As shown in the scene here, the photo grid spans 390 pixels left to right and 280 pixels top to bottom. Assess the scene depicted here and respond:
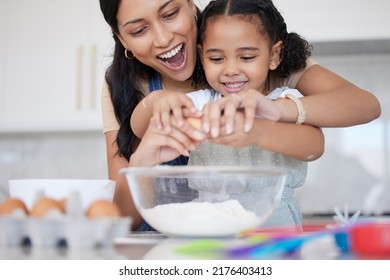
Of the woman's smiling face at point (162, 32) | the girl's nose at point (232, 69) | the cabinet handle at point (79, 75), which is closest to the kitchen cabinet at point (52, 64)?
the cabinet handle at point (79, 75)

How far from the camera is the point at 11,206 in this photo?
56cm

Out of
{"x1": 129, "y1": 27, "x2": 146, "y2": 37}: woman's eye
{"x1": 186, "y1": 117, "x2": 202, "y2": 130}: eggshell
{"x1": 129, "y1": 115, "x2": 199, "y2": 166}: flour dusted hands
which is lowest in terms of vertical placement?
{"x1": 129, "y1": 115, "x2": 199, "y2": 166}: flour dusted hands

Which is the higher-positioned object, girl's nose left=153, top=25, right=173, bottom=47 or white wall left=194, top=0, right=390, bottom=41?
white wall left=194, top=0, right=390, bottom=41

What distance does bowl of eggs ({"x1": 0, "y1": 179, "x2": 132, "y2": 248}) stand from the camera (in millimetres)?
518

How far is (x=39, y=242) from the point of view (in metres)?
0.53

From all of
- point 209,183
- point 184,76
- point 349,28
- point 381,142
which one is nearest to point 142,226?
point 184,76

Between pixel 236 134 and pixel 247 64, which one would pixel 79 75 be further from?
pixel 236 134

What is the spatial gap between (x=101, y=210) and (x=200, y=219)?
10cm

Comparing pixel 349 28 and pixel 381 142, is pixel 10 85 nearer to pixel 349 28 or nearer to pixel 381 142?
pixel 349 28

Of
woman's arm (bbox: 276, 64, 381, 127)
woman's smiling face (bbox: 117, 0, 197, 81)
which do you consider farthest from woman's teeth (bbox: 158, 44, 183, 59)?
woman's arm (bbox: 276, 64, 381, 127)

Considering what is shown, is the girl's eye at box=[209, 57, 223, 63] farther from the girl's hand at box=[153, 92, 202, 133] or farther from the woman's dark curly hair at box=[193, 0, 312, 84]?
the girl's hand at box=[153, 92, 202, 133]

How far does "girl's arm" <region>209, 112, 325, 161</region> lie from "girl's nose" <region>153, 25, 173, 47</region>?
0.94 feet

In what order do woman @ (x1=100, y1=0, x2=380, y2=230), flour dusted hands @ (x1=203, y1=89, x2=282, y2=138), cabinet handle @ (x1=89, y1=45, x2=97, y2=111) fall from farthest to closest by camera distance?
cabinet handle @ (x1=89, y1=45, x2=97, y2=111), woman @ (x1=100, y1=0, x2=380, y2=230), flour dusted hands @ (x1=203, y1=89, x2=282, y2=138)

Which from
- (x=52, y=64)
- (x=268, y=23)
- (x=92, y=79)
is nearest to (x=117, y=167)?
(x=268, y=23)
